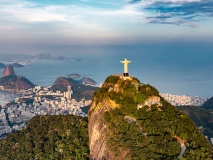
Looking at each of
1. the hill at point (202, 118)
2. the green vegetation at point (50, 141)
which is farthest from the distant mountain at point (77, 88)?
the green vegetation at point (50, 141)

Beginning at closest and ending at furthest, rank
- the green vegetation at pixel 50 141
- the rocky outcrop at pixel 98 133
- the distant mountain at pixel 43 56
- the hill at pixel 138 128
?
the hill at pixel 138 128 < the rocky outcrop at pixel 98 133 < the green vegetation at pixel 50 141 < the distant mountain at pixel 43 56

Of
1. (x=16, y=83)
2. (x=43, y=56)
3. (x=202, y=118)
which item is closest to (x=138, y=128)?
(x=202, y=118)

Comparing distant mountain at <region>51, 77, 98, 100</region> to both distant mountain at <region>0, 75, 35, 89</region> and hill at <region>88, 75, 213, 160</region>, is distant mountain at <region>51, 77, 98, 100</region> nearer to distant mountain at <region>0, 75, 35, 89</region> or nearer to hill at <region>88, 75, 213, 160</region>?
distant mountain at <region>0, 75, 35, 89</region>

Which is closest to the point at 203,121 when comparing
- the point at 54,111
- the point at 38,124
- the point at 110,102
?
the point at 38,124


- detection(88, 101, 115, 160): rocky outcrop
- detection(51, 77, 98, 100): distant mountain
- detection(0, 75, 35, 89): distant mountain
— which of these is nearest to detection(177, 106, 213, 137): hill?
detection(88, 101, 115, 160): rocky outcrop

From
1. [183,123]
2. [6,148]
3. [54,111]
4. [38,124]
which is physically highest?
[183,123]

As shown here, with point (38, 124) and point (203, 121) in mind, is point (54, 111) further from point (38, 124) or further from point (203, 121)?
point (38, 124)

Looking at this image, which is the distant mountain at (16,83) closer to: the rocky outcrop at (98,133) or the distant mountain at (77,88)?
the distant mountain at (77,88)
